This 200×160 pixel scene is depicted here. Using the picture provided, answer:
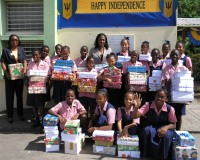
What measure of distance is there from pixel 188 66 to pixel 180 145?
6.40ft

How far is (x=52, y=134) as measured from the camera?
188 inches

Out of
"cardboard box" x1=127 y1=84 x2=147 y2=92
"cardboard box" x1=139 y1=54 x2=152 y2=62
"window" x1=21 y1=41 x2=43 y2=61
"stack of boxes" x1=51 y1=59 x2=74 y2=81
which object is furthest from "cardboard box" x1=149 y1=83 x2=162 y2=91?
"window" x1=21 y1=41 x2=43 y2=61

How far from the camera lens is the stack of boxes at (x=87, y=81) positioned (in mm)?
5328

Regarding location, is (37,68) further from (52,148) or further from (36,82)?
(52,148)

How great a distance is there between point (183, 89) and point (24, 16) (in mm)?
4145

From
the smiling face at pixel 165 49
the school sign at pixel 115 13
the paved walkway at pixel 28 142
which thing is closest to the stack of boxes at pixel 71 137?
the paved walkway at pixel 28 142

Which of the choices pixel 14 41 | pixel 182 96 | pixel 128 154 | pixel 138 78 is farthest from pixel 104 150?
pixel 14 41

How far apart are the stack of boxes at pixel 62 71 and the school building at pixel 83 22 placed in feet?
4.15

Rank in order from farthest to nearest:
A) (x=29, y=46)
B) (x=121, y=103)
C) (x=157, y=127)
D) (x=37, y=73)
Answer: (x=29, y=46), (x=121, y=103), (x=37, y=73), (x=157, y=127)

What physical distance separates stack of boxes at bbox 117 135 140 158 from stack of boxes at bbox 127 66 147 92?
1.14m

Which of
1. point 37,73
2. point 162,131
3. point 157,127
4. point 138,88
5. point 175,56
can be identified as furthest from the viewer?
point 37,73

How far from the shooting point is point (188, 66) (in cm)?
559

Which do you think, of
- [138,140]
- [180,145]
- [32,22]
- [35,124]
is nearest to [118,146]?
[138,140]

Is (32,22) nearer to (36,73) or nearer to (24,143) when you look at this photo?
(36,73)
